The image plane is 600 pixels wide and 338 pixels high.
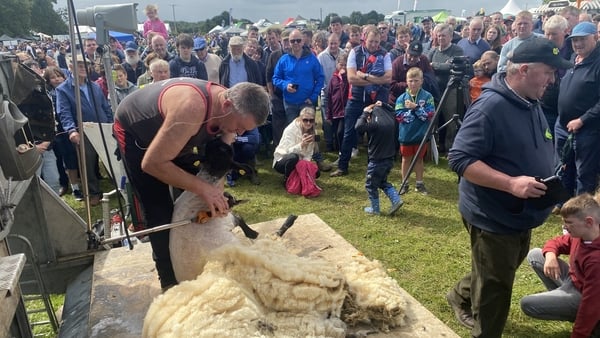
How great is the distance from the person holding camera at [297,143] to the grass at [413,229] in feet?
1.46

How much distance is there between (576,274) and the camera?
10.4 ft

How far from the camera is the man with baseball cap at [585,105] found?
5180 mm

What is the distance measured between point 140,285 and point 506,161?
8.49 feet

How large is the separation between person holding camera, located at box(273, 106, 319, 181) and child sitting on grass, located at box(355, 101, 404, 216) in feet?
4.19

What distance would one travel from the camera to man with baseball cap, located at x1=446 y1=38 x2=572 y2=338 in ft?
9.02

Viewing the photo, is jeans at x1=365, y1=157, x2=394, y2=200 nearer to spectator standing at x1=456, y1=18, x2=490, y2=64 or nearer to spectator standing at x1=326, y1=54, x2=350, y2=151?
spectator standing at x1=326, y1=54, x2=350, y2=151

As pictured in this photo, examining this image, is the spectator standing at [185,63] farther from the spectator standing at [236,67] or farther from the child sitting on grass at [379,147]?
the child sitting on grass at [379,147]

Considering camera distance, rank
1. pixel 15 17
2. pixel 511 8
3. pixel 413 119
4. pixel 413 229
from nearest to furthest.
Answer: pixel 413 229 < pixel 413 119 < pixel 511 8 < pixel 15 17

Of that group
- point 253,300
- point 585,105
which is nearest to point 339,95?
point 585,105

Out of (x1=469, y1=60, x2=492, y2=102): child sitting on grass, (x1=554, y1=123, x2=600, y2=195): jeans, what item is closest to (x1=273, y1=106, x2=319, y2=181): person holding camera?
(x1=469, y1=60, x2=492, y2=102): child sitting on grass

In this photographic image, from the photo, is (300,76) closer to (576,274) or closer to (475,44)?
(475,44)

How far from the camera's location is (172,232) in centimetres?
283

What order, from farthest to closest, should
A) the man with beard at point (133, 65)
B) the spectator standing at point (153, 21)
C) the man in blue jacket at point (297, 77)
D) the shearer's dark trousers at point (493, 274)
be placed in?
1. the spectator standing at point (153, 21)
2. the man with beard at point (133, 65)
3. the man in blue jacket at point (297, 77)
4. the shearer's dark trousers at point (493, 274)

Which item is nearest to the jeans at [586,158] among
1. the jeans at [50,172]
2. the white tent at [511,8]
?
the jeans at [50,172]
